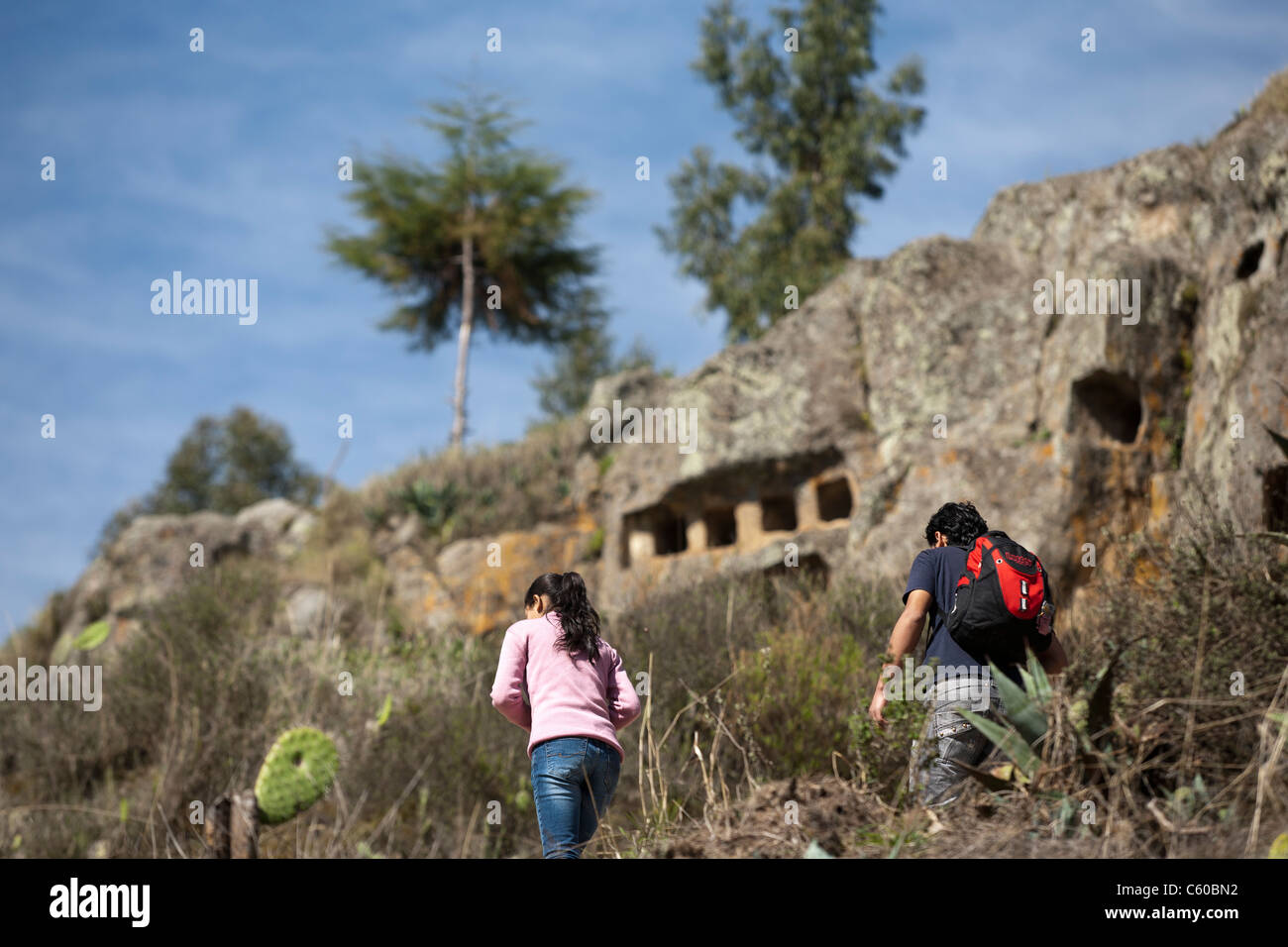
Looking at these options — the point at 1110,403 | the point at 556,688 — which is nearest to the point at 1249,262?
the point at 1110,403

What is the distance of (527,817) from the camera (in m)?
10.4

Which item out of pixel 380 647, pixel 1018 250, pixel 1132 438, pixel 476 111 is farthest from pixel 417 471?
pixel 1132 438

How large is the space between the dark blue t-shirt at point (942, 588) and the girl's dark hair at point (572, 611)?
4.20 ft

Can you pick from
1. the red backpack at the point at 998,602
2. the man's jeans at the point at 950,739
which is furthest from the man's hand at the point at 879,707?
the red backpack at the point at 998,602

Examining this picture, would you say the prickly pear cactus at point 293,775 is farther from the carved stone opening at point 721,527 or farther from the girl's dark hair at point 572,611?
the carved stone opening at point 721,527

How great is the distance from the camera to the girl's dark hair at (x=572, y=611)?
4723 mm

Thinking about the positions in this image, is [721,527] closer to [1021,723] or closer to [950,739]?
[950,739]

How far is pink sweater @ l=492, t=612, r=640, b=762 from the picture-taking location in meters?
4.64

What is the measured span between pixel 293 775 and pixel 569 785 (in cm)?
352

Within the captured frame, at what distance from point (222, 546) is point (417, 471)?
3.95 metres

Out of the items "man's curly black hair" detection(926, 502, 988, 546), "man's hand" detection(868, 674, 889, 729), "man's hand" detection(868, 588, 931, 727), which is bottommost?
"man's hand" detection(868, 674, 889, 729)

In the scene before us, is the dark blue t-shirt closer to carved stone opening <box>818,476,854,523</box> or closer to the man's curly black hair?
the man's curly black hair

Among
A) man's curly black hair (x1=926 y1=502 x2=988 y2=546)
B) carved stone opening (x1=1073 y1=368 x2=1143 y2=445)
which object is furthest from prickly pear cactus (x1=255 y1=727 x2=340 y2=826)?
carved stone opening (x1=1073 y1=368 x2=1143 y2=445)

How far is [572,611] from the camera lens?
477 centimetres
